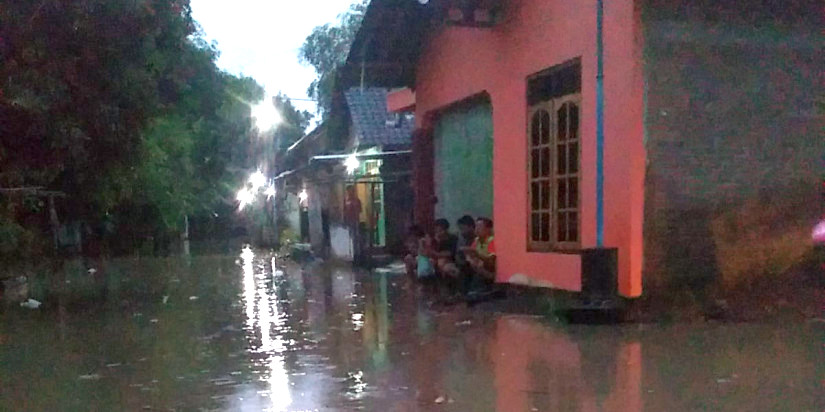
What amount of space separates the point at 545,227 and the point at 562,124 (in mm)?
1462

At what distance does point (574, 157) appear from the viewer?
10461 millimetres

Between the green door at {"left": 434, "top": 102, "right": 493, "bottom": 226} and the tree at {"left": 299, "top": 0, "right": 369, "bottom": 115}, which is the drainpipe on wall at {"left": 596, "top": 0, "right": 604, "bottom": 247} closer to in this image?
the green door at {"left": 434, "top": 102, "right": 493, "bottom": 226}

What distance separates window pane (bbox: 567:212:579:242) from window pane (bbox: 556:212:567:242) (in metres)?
0.09

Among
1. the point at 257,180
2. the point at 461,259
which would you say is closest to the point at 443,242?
the point at 461,259

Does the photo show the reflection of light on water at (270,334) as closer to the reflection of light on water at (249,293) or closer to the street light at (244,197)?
the reflection of light on water at (249,293)

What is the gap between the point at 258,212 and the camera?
45.4 meters

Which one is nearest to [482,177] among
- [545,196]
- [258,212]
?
[545,196]

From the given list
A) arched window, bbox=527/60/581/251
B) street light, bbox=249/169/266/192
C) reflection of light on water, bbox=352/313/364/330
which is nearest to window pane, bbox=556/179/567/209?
arched window, bbox=527/60/581/251

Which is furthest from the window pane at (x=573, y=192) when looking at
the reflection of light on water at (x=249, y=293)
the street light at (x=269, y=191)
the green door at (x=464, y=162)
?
the street light at (x=269, y=191)

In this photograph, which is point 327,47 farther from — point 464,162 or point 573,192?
point 573,192

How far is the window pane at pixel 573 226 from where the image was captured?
410 inches

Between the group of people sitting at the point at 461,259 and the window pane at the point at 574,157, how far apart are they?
76.6 inches

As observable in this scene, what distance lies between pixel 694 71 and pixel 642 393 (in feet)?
15.3

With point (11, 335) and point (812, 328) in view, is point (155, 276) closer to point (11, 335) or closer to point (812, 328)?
point (11, 335)
